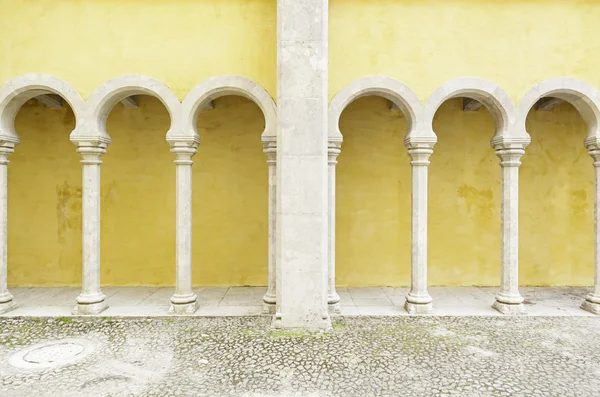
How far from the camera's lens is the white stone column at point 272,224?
5887 mm

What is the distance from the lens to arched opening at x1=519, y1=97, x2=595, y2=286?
804cm

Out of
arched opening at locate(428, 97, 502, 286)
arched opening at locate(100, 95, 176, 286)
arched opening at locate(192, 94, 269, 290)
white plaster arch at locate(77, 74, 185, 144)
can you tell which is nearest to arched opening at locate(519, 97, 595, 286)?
arched opening at locate(428, 97, 502, 286)

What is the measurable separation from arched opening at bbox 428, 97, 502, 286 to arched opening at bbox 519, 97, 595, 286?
28.9 inches

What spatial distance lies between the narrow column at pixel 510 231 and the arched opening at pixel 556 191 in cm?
234

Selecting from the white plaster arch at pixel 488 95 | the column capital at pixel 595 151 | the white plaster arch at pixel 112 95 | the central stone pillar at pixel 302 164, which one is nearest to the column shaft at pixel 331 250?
the central stone pillar at pixel 302 164

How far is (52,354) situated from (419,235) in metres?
5.49

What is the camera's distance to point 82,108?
5.86 metres

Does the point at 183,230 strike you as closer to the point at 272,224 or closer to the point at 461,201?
the point at 272,224

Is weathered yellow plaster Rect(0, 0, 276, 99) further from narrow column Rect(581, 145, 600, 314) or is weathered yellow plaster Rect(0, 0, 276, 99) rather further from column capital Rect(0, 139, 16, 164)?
narrow column Rect(581, 145, 600, 314)

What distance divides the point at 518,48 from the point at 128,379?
24.3ft

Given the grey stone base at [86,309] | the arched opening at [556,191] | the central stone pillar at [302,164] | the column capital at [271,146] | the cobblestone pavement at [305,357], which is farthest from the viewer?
the arched opening at [556,191]

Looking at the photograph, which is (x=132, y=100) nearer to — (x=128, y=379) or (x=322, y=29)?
(x=322, y=29)

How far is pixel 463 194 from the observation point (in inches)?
316

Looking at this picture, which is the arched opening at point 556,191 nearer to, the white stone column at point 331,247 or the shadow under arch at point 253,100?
the white stone column at point 331,247
